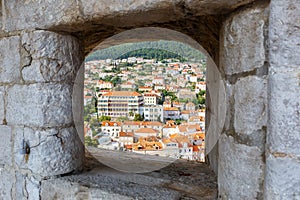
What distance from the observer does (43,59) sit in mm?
1812

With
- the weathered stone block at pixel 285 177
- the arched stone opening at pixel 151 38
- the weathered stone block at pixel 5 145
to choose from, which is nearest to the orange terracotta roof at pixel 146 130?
the arched stone opening at pixel 151 38

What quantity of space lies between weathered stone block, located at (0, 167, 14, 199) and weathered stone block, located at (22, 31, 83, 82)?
623 mm

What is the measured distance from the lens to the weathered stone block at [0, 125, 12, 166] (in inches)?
77.1

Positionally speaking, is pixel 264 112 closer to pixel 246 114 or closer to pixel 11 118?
pixel 246 114

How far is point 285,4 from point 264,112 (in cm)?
39

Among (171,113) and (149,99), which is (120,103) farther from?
(171,113)

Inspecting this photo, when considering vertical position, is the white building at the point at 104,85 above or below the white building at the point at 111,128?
above

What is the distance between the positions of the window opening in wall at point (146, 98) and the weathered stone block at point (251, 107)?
2.80ft

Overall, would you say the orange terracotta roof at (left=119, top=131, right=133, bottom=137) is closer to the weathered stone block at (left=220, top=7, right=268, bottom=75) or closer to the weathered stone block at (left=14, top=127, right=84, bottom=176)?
the weathered stone block at (left=14, top=127, right=84, bottom=176)

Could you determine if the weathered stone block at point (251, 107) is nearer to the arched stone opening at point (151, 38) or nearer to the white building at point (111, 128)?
the arched stone opening at point (151, 38)

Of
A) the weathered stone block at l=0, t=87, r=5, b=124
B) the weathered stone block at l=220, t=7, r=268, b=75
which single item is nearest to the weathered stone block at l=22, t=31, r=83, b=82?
the weathered stone block at l=0, t=87, r=5, b=124

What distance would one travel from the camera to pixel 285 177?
42.6 inches

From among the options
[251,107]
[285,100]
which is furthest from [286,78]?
[251,107]

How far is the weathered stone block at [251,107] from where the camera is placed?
1185mm
